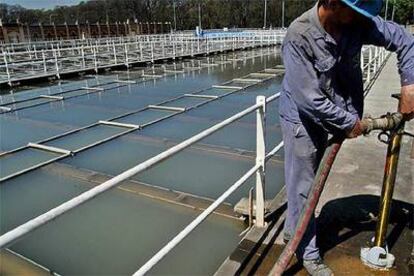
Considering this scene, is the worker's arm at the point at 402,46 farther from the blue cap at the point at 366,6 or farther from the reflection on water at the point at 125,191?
the reflection on water at the point at 125,191

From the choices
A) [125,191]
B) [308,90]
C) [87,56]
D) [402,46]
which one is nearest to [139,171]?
[308,90]

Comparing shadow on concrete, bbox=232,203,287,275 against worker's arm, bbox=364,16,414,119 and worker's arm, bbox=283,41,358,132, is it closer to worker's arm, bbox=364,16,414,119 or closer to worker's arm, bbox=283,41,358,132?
worker's arm, bbox=283,41,358,132

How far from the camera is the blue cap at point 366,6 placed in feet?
4.14

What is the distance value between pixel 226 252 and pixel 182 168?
1.83m

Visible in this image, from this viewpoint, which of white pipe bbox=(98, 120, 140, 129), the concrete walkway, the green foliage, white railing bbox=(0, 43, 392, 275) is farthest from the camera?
the green foliage

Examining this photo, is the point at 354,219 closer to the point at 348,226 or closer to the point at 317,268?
the point at 348,226

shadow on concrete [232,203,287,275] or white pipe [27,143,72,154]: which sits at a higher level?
shadow on concrete [232,203,287,275]

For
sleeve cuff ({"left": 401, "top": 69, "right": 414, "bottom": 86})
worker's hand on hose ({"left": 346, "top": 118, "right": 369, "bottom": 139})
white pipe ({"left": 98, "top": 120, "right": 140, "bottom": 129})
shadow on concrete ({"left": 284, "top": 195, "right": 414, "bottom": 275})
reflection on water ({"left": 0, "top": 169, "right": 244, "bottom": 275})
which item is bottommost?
reflection on water ({"left": 0, "top": 169, "right": 244, "bottom": 275})

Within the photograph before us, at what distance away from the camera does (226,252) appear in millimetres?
2830

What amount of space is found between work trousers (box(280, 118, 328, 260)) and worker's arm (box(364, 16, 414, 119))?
0.35 meters

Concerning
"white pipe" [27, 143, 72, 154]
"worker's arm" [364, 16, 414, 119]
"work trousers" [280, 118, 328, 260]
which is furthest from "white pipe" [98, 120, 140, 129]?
"worker's arm" [364, 16, 414, 119]

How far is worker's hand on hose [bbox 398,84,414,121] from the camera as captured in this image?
1.51 meters

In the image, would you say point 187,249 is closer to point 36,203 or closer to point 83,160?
point 36,203

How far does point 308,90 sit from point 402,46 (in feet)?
1.61
